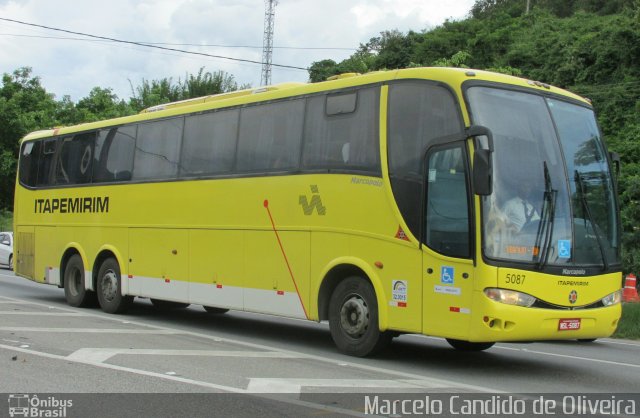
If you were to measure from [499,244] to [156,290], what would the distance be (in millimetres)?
7282

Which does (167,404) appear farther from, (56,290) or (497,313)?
(56,290)

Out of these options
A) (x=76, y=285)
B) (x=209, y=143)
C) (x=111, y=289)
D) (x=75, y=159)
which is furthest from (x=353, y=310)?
Result: (x=75, y=159)

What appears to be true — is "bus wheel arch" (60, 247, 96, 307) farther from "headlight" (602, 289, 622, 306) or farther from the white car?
the white car

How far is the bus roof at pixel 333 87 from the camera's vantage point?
29.4 feet

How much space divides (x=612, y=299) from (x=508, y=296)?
1738 mm

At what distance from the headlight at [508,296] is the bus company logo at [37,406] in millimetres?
4406

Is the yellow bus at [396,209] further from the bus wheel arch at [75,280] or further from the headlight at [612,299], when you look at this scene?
the bus wheel arch at [75,280]

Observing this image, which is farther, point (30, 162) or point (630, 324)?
point (30, 162)

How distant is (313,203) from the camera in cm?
1037

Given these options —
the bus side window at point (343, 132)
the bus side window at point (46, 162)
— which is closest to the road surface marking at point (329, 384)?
the bus side window at point (343, 132)

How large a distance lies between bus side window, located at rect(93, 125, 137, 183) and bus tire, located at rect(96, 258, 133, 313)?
169cm

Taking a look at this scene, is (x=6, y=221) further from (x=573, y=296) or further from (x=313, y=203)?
(x=573, y=296)

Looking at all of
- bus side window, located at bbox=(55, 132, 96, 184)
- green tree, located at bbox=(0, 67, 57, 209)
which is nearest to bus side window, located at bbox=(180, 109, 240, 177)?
bus side window, located at bbox=(55, 132, 96, 184)

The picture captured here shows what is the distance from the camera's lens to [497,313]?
26.7 feet
